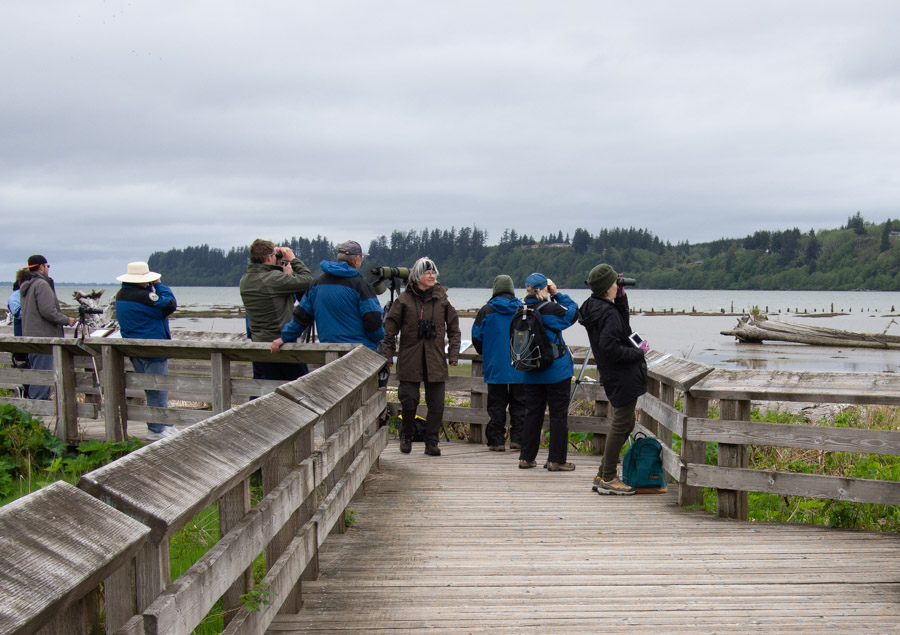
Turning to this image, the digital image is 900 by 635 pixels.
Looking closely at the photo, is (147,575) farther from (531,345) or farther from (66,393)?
(66,393)

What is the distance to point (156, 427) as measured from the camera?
759cm

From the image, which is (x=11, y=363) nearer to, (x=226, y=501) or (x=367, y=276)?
(x=367, y=276)

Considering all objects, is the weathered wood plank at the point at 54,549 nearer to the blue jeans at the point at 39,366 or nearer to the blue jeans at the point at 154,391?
the blue jeans at the point at 154,391

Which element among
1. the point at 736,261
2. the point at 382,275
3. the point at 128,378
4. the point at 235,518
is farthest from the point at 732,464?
the point at 736,261

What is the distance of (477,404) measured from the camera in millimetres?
9188

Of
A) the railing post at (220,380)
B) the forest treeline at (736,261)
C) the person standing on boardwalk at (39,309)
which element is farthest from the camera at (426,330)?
the forest treeline at (736,261)

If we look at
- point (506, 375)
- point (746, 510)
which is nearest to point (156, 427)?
point (506, 375)

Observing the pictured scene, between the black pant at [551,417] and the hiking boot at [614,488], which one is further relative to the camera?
the black pant at [551,417]

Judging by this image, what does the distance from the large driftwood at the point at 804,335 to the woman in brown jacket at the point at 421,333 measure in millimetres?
37703

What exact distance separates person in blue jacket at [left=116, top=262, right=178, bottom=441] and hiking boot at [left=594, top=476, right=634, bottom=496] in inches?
151

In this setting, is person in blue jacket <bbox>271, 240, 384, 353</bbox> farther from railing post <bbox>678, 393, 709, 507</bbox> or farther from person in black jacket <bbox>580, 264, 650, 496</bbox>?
railing post <bbox>678, 393, 709, 507</bbox>

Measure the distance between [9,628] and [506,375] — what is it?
23.1ft

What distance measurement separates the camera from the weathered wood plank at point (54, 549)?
131cm

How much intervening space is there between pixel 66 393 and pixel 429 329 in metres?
3.31
